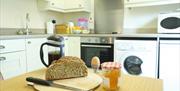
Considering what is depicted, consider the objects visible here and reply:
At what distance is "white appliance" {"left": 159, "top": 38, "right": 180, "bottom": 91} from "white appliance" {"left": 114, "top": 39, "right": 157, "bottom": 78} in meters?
0.09

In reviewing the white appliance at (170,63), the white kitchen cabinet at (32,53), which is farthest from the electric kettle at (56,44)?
the white appliance at (170,63)

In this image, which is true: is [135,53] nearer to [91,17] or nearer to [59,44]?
[91,17]

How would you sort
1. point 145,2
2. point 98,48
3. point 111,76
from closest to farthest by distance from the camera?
point 111,76 → point 145,2 → point 98,48

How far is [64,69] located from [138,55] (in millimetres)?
1716

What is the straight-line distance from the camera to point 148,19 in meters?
2.93

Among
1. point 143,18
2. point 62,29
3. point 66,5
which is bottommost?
point 62,29

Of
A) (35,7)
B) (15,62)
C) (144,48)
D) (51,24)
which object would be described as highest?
(35,7)

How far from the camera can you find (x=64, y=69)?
0.76 meters

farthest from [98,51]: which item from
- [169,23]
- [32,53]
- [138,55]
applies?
[169,23]

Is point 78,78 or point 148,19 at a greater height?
point 148,19

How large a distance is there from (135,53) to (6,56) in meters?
1.60

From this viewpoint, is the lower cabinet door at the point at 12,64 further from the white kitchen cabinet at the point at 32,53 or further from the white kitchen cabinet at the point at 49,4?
the white kitchen cabinet at the point at 49,4

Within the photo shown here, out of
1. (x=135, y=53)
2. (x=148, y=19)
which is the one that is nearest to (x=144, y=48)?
(x=135, y=53)

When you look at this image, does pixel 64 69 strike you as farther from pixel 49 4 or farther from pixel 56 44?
pixel 49 4
